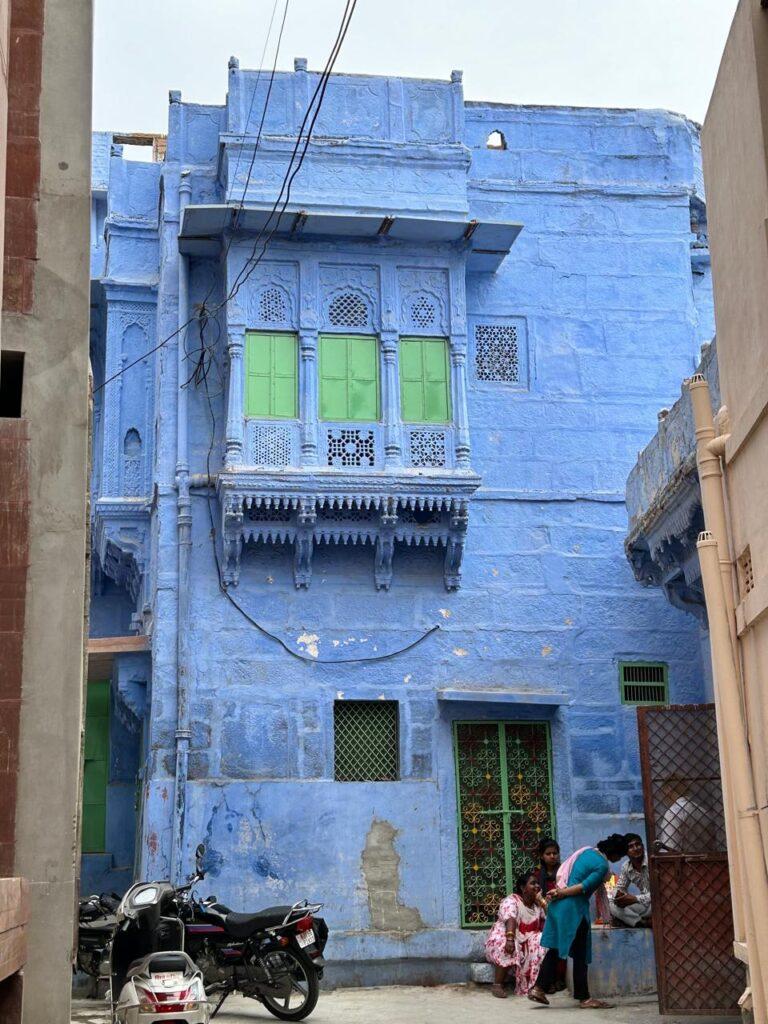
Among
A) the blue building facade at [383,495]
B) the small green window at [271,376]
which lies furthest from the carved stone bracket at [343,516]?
the small green window at [271,376]

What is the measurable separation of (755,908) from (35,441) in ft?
15.0

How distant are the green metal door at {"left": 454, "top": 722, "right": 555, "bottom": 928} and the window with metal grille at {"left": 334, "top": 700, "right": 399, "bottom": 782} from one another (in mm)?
656

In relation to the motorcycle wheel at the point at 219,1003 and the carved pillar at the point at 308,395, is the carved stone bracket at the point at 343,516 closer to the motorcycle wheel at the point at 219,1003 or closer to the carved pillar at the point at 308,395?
the carved pillar at the point at 308,395

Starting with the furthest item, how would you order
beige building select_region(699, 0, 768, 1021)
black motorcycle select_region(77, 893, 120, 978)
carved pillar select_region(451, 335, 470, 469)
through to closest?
carved pillar select_region(451, 335, 470, 469)
black motorcycle select_region(77, 893, 120, 978)
beige building select_region(699, 0, 768, 1021)

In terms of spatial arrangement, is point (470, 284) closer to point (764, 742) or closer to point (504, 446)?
point (504, 446)

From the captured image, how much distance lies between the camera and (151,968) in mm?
9062

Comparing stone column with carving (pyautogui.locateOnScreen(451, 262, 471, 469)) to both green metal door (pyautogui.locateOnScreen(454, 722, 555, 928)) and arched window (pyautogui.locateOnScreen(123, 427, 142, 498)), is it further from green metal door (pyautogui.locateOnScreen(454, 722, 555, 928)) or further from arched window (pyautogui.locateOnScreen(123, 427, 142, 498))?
arched window (pyautogui.locateOnScreen(123, 427, 142, 498))

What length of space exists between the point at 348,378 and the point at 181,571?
253cm

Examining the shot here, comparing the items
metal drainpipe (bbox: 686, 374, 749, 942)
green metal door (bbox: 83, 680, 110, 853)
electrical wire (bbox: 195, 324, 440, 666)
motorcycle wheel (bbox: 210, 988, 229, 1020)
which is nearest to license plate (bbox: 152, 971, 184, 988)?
motorcycle wheel (bbox: 210, 988, 229, 1020)

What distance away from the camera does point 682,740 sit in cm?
1019

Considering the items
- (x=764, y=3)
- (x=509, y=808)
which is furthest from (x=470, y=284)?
(x=764, y=3)

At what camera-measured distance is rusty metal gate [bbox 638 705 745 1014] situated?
962 cm

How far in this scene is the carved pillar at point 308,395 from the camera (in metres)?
14.3

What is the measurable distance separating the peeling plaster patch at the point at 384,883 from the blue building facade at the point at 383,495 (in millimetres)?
21
